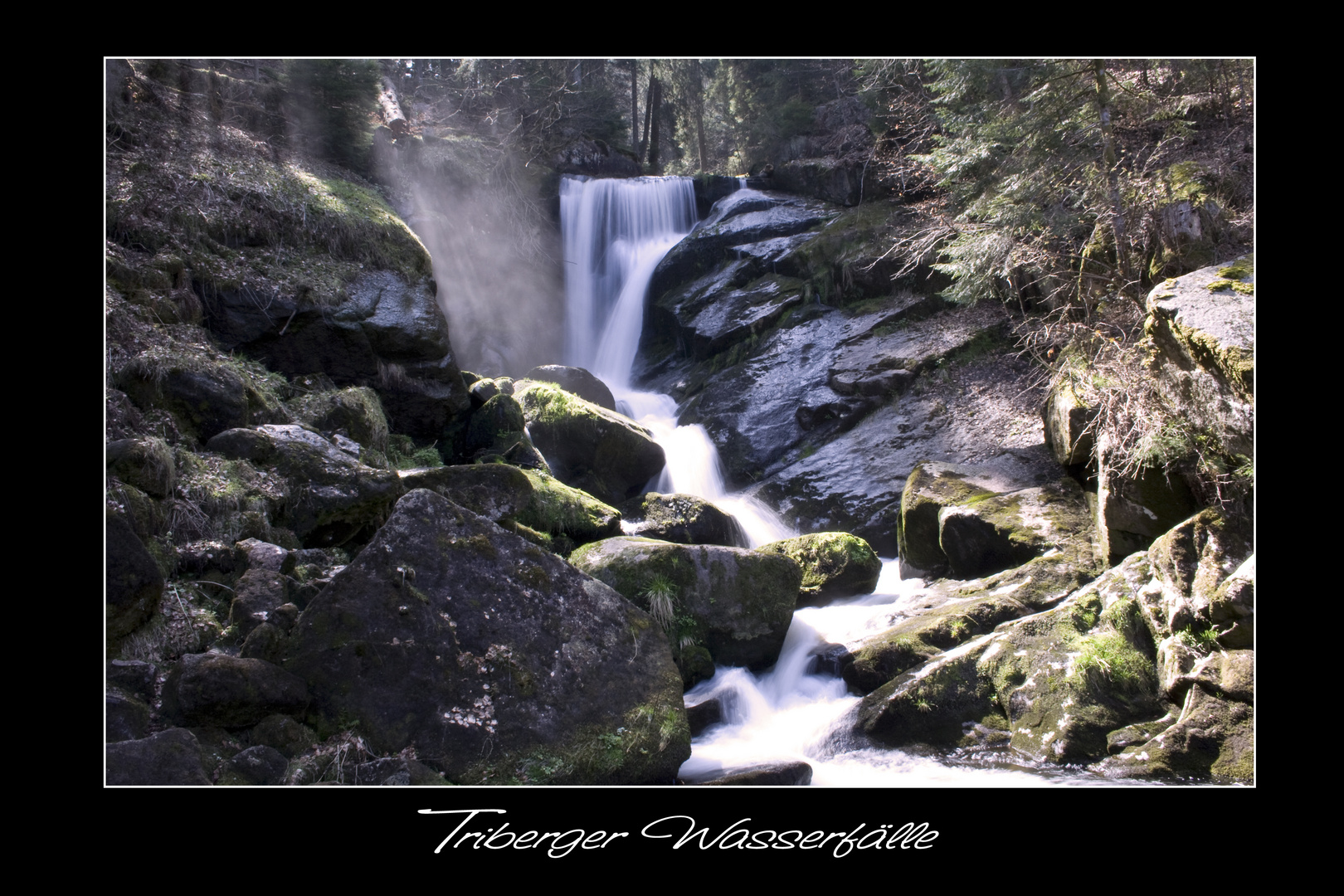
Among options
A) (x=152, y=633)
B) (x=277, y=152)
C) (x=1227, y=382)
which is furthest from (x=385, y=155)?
(x=1227, y=382)

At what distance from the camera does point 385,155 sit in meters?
15.8

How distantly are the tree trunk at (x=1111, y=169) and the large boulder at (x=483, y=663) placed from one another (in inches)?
268

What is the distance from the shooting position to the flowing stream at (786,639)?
544 cm

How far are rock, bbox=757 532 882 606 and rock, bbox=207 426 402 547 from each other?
428 centimetres

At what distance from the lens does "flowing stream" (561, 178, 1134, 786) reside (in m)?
5.44

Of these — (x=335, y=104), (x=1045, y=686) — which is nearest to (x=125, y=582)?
(x=1045, y=686)

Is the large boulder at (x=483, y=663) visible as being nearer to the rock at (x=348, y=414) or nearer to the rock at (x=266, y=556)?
the rock at (x=266, y=556)

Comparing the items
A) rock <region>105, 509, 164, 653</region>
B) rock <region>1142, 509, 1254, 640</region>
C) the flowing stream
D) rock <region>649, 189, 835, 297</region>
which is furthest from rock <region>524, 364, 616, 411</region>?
rock <region>105, 509, 164, 653</region>

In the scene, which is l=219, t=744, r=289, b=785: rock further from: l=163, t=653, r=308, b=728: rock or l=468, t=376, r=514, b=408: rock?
l=468, t=376, r=514, b=408: rock

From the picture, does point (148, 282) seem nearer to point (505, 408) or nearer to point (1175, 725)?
point (505, 408)

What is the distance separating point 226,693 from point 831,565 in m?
6.57

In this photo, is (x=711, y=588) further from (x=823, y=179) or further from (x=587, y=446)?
(x=823, y=179)

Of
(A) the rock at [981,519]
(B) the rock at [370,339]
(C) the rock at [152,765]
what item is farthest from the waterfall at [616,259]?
(C) the rock at [152,765]

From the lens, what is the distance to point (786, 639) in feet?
24.9
